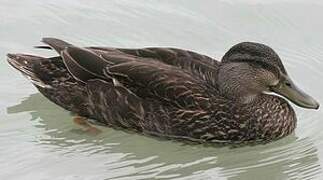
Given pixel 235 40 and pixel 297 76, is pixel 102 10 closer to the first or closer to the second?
pixel 235 40

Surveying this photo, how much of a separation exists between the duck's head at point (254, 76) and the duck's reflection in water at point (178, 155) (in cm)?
38

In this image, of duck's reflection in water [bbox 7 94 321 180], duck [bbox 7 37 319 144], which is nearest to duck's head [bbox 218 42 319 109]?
duck [bbox 7 37 319 144]

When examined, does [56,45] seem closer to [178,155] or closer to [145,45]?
[145,45]

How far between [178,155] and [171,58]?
82 centimetres

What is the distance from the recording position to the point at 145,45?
28.0 ft

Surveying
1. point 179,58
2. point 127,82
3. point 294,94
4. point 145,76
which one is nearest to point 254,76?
point 294,94

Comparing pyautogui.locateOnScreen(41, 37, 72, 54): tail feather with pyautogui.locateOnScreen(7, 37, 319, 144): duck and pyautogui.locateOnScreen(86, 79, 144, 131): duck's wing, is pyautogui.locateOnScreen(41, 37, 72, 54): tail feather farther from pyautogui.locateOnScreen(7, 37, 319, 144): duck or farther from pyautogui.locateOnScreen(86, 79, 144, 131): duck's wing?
pyautogui.locateOnScreen(86, 79, 144, 131): duck's wing

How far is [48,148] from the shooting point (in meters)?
7.00

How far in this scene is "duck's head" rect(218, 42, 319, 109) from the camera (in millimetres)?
7047

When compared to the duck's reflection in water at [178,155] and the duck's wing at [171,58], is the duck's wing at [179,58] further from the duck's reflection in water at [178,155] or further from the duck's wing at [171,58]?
the duck's reflection in water at [178,155]

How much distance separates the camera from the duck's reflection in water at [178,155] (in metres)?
6.77

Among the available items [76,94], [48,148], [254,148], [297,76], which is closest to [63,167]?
[48,148]

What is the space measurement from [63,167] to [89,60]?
1.02 metres

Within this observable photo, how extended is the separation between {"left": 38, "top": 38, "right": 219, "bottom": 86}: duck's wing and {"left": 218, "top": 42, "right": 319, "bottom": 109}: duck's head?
0.47 feet
